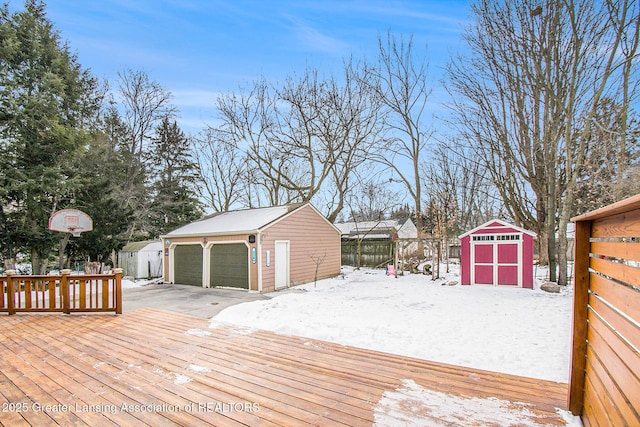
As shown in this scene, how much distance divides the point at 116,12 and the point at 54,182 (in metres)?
6.41

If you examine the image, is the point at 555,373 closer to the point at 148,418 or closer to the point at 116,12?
the point at 148,418

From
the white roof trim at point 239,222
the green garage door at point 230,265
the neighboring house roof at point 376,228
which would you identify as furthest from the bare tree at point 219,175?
the green garage door at point 230,265

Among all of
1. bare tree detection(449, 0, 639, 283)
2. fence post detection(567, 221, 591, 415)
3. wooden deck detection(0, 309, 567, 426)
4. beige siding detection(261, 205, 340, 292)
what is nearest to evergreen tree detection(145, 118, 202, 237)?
beige siding detection(261, 205, 340, 292)

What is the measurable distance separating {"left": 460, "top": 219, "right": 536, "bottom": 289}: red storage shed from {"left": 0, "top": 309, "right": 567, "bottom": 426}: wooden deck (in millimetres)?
7185

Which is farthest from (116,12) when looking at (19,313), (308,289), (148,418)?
(148,418)

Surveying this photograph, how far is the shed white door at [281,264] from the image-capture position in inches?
410

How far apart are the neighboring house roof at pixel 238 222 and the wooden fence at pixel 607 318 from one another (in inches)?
323

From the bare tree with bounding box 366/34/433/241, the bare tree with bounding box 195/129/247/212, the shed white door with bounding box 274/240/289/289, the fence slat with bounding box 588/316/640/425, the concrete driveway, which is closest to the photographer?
the fence slat with bounding box 588/316/640/425

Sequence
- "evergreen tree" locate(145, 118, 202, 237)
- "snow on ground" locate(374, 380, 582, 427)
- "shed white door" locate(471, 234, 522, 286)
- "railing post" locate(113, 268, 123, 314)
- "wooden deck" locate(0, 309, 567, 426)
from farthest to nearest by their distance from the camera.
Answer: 1. "evergreen tree" locate(145, 118, 202, 237)
2. "shed white door" locate(471, 234, 522, 286)
3. "railing post" locate(113, 268, 123, 314)
4. "wooden deck" locate(0, 309, 567, 426)
5. "snow on ground" locate(374, 380, 582, 427)

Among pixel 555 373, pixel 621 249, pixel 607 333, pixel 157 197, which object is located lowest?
pixel 555 373

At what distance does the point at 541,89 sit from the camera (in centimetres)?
954

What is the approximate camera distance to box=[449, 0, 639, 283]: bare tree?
848 centimetres

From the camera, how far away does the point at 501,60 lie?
35.1 ft

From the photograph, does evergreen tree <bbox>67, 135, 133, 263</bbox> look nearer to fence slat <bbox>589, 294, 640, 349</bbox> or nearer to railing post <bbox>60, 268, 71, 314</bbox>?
railing post <bbox>60, 268, 71, 314</bbox>
